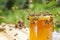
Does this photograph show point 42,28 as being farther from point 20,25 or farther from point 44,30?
point 20,25

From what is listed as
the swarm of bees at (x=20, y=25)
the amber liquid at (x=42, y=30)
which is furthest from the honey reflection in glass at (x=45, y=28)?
the swarm of bees at (x=20, y=25)

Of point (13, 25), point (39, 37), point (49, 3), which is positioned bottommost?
point (39, 37)

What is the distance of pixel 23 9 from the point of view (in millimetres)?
1824

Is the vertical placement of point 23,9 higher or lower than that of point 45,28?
higher

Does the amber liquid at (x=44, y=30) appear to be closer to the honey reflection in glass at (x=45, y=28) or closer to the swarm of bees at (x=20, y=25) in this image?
the honey reflection in glass at (x=45, y=28)

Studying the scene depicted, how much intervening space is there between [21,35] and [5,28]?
0.17 meters

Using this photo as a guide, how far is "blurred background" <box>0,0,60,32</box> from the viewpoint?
182 cm

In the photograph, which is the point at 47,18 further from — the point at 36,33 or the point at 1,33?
the point at 1,33

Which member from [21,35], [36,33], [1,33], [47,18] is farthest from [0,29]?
[47,18]

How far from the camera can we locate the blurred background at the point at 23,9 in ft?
5.96

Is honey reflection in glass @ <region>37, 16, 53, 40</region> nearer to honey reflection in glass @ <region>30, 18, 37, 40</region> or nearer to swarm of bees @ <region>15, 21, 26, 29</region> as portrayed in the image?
honey reflection in glass @ <region>30, 18, 37, 40</region>

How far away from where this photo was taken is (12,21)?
72.1 inches

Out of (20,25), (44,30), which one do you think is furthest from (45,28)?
(20,25)

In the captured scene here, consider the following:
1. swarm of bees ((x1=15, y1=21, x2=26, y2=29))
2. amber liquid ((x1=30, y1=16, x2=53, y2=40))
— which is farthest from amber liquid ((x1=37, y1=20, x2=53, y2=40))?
swarm of bees ((x1=15, y1=21, x2=26, y2=29))
